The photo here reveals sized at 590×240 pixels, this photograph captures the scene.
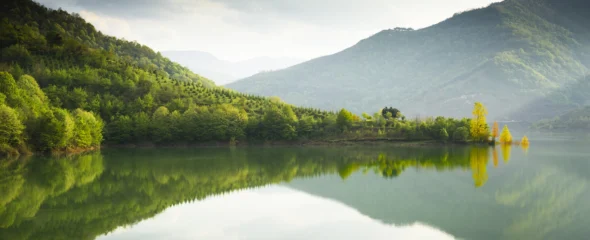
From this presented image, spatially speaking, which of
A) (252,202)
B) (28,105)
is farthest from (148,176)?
(28,105)

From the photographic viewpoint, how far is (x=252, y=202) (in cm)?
2883

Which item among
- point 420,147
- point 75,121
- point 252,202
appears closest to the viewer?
point 252,202

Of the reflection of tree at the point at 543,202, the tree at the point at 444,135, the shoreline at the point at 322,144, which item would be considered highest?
the tree at the point at 444,135

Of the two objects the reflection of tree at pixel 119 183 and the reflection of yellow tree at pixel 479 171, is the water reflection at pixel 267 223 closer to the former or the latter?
the reflection of tree at pixel 119 183

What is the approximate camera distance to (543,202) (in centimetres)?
2731

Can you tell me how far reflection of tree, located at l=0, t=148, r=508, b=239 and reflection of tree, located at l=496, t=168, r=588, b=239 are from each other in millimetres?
10234

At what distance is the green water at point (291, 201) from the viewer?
68.4 ft

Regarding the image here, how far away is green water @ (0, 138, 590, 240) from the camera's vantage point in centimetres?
2086

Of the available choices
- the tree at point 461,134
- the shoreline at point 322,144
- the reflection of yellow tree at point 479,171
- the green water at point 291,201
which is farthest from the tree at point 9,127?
the tree at point 461,134

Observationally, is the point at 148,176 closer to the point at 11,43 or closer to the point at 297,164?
the point at 297,164

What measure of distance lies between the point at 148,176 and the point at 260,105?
62031 mm

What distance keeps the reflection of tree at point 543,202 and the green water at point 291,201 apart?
6 cm

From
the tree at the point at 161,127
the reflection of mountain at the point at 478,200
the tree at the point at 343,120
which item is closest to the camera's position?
the reflection of mountain at the point at 478,200

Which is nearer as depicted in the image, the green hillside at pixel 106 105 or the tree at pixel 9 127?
the tree at pixel 9 127
